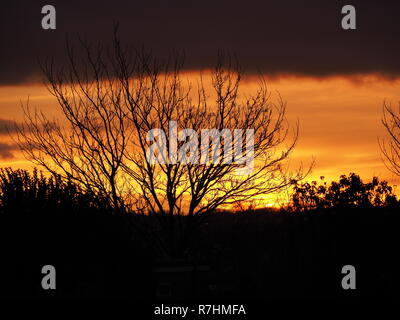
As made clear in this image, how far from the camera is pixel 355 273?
44.7ft

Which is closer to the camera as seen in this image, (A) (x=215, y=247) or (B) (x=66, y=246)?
(B) (x=66, y=246)

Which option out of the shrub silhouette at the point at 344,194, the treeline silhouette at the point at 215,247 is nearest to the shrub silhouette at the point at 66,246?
the treeline silhouette at the point at 215,247

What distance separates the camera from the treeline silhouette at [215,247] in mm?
13273

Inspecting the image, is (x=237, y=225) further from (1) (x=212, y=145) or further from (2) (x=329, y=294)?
(2) (x=329, y=294)

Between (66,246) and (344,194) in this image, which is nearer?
(66,246)

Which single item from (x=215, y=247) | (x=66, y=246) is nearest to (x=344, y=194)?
(x=215, y=247)

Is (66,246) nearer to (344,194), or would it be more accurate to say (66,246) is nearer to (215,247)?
(215,247)

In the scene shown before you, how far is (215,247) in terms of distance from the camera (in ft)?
53.9

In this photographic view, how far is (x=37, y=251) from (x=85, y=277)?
113cm

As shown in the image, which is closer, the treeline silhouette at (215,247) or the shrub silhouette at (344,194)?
the treeline silhouette at (215,247)

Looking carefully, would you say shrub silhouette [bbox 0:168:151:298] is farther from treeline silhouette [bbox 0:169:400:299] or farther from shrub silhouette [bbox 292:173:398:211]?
shrub silhouette [bbox 292:173:398:211]

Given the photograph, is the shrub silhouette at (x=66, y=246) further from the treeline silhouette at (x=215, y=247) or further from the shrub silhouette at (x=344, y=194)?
the shrub silhouette at (x=344, y=194)
